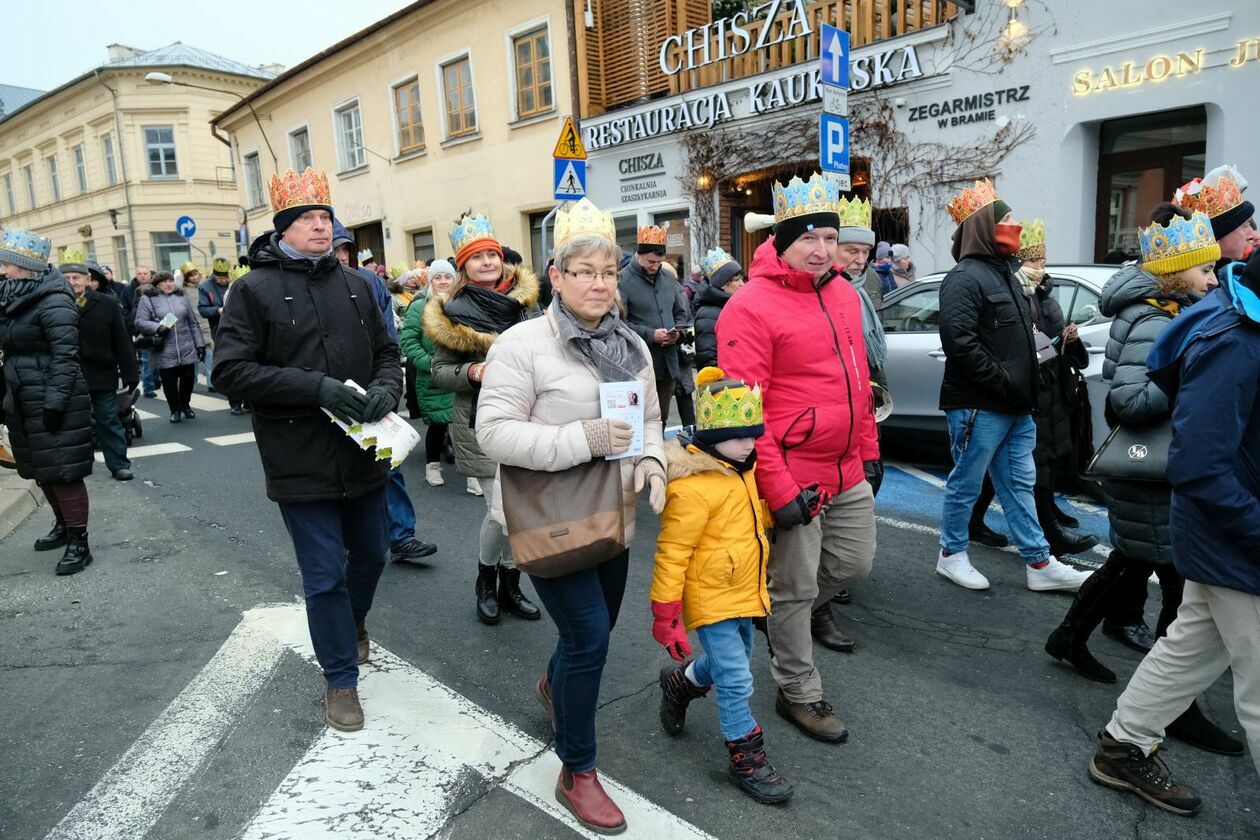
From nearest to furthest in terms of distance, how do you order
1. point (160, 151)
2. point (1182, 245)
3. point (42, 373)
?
point (1182, 245), point (42, 373), point (160, 151)

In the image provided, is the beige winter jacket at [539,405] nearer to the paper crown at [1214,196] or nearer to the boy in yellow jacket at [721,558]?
the boy in yellow jacket at [721,558]

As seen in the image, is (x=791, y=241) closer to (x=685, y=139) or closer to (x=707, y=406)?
(x=707, y=406)

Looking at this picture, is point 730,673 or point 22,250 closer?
point 730,673

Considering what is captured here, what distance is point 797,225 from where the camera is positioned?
3.18 m

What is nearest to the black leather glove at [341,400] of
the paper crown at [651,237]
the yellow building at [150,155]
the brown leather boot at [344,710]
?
the brown leather boot at [344,710]

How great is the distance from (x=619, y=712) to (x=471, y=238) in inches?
92.0

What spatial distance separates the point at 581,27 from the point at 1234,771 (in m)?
16.2

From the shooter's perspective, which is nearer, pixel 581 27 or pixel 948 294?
pixel 948 294

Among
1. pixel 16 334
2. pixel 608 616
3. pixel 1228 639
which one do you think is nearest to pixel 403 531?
pixel 16 334

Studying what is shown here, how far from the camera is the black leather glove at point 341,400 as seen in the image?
3105 mm

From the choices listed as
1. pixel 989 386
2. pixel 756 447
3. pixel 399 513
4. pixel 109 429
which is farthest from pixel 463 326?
pixel 109 429

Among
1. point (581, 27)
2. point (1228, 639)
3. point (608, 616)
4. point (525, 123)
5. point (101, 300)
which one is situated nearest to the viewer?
point (1228, 639)

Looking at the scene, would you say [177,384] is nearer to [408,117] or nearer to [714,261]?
[714,261]

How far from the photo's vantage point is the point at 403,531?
17.5 ft
